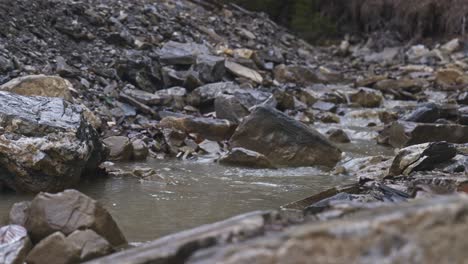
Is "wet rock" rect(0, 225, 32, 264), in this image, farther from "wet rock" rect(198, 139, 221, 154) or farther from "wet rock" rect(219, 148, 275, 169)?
"wet rock" rect(198, 139, 221, 154)

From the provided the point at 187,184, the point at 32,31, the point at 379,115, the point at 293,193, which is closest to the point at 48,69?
the point at 32,31

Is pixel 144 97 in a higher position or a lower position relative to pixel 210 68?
lower

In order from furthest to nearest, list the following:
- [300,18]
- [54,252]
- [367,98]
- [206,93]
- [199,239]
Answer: [300,18]
[367,98]
[206,93]
[54,252]
[199,239]

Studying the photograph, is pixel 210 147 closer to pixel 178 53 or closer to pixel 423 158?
pixel 423 158

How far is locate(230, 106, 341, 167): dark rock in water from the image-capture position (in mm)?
6844

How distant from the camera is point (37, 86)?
6.65 m

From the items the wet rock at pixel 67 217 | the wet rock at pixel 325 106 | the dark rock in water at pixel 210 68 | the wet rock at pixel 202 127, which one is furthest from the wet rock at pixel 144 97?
the wet rock at pixel 67 217

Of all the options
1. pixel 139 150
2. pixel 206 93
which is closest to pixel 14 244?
pixel 139 150

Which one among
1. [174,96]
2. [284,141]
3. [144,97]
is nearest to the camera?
[284,141]

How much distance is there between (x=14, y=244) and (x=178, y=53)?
8.94 metres

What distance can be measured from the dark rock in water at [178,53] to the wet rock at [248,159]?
5.15 meters

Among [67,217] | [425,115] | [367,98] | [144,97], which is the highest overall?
[367,98]

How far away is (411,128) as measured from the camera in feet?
26.2

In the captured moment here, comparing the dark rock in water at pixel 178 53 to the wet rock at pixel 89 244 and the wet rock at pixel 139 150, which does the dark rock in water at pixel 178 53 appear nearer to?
the wet rock at pixel 139 150
